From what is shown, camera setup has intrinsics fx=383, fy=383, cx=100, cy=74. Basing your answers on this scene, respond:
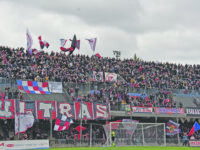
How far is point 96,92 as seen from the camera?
4534cm

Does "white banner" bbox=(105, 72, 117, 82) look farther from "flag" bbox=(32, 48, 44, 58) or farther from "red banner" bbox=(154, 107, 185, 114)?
"flag" bbox=(32, 48, 44, 58)

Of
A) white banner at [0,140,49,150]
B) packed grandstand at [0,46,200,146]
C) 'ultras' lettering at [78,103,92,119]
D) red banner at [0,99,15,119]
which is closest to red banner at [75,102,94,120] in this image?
'ultras' lettering at [78,103,92,119]

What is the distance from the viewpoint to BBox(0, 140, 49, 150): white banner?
30867 mm

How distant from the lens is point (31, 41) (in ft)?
156

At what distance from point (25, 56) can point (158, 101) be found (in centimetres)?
1754

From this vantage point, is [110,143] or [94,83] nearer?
[110,143]

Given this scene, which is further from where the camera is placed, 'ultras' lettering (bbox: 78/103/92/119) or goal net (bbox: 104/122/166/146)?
'ultras' lettering (bbox: 78/103/92/119)

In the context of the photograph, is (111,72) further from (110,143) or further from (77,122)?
(110,143)

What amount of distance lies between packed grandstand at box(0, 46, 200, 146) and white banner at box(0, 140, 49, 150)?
1.62m

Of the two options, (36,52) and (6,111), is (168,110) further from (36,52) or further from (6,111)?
(6,111)

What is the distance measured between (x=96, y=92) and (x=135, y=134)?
26.3 feet

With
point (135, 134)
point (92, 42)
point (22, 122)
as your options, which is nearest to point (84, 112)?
point (135, 134)

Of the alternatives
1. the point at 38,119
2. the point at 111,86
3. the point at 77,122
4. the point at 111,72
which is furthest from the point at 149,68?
the point at 38,119

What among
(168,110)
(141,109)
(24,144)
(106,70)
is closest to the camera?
(24,144)
